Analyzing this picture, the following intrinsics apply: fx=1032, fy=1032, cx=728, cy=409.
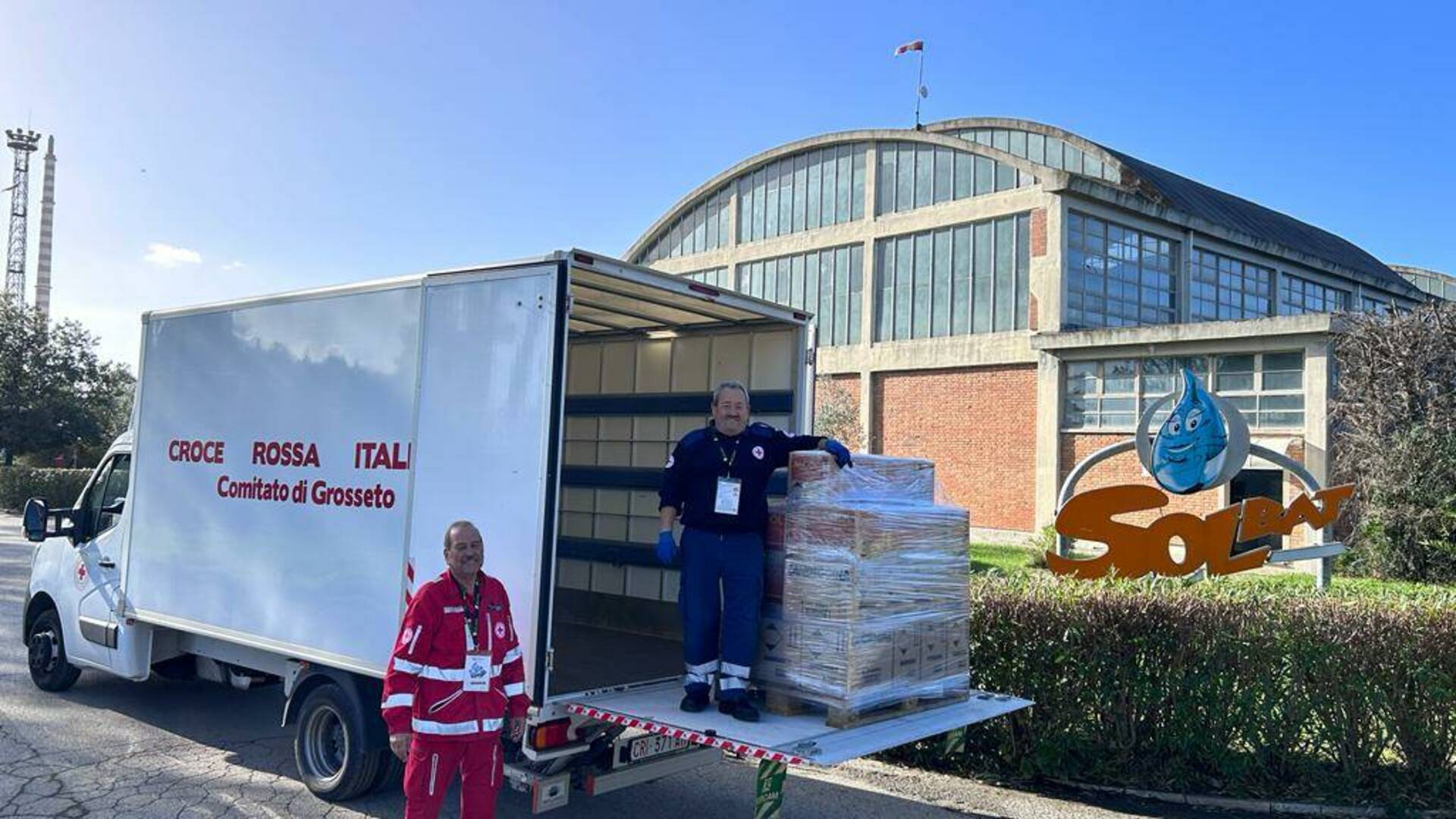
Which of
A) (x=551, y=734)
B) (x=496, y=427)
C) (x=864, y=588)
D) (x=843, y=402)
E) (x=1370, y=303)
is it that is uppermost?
(x=1370, y=303)

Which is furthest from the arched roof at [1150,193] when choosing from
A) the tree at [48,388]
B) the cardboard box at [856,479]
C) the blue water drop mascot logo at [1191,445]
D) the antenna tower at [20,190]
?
the antenna tower at [20,190]

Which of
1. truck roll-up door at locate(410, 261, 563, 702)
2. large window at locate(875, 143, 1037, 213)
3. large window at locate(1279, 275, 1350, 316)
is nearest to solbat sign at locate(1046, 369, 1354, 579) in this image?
truck roll-up door at locate(410, 261, 563, 702)

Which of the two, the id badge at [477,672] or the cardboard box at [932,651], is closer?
the id badge at [477,672]

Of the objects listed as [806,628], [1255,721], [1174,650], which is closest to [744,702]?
[806,628]

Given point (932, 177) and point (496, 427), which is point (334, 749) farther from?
point (932, 177)

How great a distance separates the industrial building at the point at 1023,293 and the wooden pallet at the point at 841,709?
19.2m

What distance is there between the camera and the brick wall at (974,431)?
26984 millimetres

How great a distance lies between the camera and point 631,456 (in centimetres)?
741

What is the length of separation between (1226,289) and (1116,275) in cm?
501

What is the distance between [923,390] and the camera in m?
30.2

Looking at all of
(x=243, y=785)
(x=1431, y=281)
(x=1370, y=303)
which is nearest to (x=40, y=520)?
(x=243, y=785)

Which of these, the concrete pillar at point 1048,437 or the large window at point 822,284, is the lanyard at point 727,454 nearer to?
the concrete pillar at point 1048,437

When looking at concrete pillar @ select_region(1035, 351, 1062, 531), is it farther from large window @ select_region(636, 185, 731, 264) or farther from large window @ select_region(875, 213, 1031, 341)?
large window @ select_region(636, 185, 731, 264)

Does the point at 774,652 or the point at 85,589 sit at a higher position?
the point at 774,652
